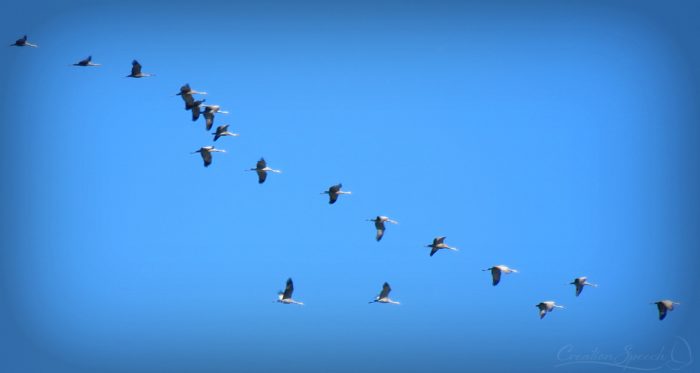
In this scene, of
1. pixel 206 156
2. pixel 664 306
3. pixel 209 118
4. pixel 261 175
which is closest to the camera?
pixel 664 306

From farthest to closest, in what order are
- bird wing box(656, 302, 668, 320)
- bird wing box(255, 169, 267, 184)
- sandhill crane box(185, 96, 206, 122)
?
bird wing box(255, 169, 267, 184) < sandhill crane box(185, 96, 206, 122) < bird wing box(656, 302, 668, 320)

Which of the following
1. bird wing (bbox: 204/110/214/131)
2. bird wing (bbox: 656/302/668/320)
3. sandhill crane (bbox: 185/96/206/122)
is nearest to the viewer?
bird wing (bbox: 656/302/668/320)

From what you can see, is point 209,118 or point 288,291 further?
point 209,118

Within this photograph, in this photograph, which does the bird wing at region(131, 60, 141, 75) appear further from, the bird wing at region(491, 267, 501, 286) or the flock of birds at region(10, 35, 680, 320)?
the bird wing at region(491, 267, 501, 286)

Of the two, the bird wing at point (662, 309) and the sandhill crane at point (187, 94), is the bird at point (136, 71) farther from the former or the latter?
the bird wing at point (662, 309)

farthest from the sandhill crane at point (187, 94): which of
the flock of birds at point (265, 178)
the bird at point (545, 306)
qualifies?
the bird at point (545, 306)

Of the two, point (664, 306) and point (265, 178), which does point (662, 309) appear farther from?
point (265, 178)

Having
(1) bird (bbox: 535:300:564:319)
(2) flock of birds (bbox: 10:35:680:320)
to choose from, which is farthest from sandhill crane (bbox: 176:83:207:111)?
(1) bird (bbox: 535:300:564:319)

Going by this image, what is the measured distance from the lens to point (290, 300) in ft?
168

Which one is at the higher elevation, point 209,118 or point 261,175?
point 209,118

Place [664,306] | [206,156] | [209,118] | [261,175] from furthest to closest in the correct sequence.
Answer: [206,156] → [261,175] → [209,118] → [664,306]

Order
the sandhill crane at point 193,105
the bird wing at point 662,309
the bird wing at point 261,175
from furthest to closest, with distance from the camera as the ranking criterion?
the bird wing at point 261,175
the sandhill crane at point 193,105
the bird wing at point 662,309

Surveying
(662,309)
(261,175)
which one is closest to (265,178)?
(261,175)

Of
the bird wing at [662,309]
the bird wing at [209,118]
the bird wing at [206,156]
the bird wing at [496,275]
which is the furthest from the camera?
→ the bird wing at [206,156]
